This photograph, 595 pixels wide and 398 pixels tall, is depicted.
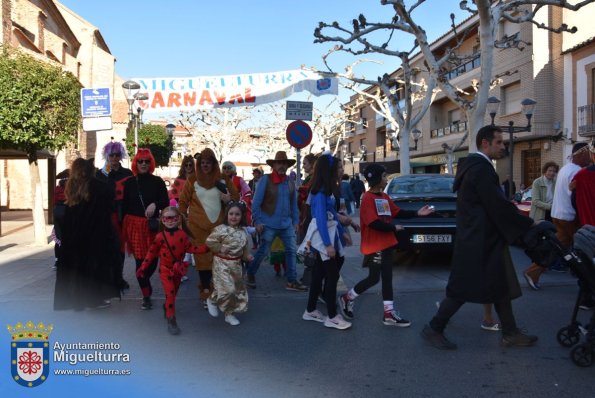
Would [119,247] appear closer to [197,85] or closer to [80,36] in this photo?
[197,85]

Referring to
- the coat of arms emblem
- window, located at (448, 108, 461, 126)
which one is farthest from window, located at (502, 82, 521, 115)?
the coat of arms emblem

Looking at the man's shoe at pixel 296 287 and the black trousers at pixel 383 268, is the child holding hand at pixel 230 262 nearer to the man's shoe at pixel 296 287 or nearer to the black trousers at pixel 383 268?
the black trousers at pixel 383 268

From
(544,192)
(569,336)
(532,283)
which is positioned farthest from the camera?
(544,192)

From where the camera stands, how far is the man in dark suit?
4160 millimetres

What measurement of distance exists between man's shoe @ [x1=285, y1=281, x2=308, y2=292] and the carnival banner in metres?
9.09

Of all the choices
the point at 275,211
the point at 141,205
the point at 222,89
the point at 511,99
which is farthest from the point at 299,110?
the point at 511,99

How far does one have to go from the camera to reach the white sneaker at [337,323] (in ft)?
16.5

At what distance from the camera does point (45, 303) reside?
6184mm

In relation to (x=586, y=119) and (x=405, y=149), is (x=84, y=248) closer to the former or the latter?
(x=405, y=149)

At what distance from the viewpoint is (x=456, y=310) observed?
14.5ft

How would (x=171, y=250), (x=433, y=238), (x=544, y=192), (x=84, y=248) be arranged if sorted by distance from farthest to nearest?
(x=544, y=192) < (x=433, y=238) < (x=84, y=248) < (x=171, y=250)

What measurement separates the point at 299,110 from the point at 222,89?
18.8ft

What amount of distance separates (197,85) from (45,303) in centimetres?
981

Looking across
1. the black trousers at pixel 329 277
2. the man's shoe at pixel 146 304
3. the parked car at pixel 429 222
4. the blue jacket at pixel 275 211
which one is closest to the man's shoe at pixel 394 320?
the black trousers at pixel 329 277
